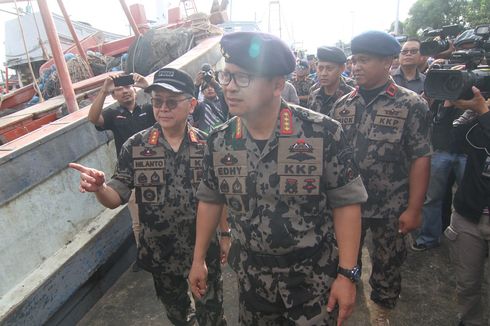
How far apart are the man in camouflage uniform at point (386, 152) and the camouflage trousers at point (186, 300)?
3.88 ft

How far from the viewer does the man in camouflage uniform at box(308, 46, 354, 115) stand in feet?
12.2

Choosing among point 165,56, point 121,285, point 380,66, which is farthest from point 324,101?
point 165,56

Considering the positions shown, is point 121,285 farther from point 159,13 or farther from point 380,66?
point 159,13

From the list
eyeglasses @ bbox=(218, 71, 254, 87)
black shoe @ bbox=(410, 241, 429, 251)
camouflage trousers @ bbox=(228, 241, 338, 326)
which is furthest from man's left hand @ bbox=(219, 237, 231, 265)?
black shoe @ bbox=(410, 241, 429, 251)

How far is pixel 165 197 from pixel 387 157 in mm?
1595

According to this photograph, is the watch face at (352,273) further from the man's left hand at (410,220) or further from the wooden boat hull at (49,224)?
the wooden boat hull at (49,224)

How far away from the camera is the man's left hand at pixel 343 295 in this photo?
1.57m

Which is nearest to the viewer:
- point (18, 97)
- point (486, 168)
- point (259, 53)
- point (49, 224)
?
point (259, 53)

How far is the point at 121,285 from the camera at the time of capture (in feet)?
11.6

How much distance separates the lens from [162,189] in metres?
2.32

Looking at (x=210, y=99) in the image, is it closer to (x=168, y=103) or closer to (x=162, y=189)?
(x=168, y=103)

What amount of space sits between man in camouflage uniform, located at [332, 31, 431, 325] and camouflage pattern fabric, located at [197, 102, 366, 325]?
38.2 inches

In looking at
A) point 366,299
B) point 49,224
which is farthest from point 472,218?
point 49,224

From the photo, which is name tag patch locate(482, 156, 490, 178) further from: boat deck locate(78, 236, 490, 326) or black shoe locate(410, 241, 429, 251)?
black shoe locate(410, 241, 429, 251)
